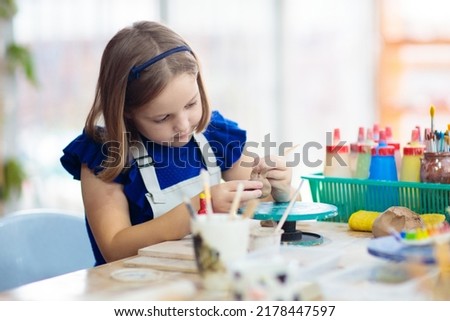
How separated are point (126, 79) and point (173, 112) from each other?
0.13m

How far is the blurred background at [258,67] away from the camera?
3682 millimetres

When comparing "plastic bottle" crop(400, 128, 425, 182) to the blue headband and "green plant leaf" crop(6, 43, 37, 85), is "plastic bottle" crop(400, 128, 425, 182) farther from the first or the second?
"green plant leaf" crop(6, 43, 37, 85)

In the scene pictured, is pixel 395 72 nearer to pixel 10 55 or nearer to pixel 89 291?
pixel 10 55

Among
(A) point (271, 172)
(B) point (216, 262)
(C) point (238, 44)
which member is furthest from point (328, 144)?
(C) point (238, 44)

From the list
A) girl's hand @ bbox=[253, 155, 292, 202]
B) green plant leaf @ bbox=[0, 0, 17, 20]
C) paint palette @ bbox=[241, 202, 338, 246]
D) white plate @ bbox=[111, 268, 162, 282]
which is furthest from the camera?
green plant leaf @ bbox=[0, 0, 17, 20]

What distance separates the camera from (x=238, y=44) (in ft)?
13.4

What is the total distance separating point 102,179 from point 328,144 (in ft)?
1.76

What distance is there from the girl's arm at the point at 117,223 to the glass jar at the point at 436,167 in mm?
520

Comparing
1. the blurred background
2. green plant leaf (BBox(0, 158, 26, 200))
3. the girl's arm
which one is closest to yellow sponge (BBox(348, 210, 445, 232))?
the girl's arm

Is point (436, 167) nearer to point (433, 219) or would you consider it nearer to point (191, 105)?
point (433, 219)

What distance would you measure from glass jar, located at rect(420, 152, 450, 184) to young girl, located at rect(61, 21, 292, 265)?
30 cm

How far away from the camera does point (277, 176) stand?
5.00 feet

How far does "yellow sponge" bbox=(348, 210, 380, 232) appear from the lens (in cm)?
154

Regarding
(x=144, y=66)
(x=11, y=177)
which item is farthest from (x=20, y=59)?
(x=144, y=66)
